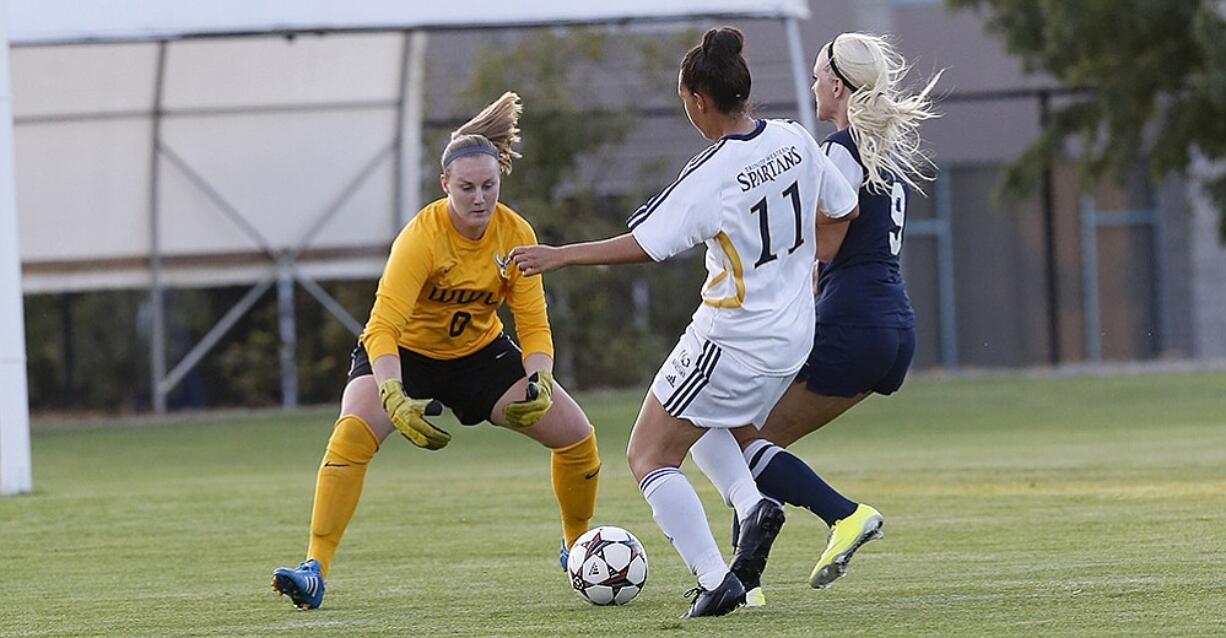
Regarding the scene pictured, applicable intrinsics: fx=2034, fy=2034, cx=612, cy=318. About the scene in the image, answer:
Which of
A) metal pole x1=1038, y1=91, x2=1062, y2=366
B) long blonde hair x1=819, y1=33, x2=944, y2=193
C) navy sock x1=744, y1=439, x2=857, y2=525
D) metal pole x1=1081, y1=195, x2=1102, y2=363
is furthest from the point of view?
metal pole x1=1081, y1=195, x2=1102, y2=363

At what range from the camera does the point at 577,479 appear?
758 cm

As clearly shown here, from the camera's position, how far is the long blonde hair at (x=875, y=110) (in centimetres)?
673

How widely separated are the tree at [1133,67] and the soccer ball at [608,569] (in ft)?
54.1

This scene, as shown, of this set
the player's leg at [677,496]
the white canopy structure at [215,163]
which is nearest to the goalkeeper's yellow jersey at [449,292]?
the player's leg at [677,496]

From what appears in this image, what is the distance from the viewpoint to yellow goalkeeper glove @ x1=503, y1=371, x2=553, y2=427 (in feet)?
23.2

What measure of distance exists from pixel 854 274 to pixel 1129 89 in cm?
1723

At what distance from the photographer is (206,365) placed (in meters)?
24.5

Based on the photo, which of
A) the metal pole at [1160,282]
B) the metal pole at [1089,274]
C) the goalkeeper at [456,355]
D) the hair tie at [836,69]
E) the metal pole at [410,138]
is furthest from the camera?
the metal pole at [1160,282]

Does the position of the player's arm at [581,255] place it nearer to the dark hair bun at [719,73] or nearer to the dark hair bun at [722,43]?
the dark hair bun at [719,73]

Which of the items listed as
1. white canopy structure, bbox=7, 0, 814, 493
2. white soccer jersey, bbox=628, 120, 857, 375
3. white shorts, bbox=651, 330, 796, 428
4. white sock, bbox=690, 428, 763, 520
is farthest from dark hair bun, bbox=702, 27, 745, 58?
white canopy structure, bbox=7, 0, 814, 493

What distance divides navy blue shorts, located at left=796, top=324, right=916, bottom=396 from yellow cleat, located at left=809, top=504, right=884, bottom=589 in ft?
1.77

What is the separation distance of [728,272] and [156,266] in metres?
17.8

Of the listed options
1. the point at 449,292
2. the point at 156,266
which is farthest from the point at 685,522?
the point at 156,266

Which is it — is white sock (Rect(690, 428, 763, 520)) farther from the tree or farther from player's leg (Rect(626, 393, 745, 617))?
the tree
